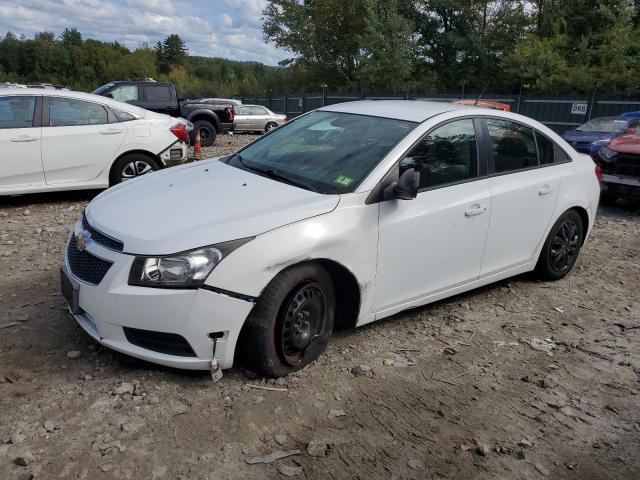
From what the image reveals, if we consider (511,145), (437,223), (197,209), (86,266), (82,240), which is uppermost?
(511,145)

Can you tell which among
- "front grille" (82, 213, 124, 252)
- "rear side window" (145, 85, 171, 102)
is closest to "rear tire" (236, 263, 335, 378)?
"front grille" (82, 213, 124, 252)

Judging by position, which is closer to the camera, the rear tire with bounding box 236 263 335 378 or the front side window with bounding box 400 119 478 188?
the rear tire with bounding box 236 263 335 378

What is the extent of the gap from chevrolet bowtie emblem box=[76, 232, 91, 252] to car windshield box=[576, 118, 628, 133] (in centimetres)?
1254

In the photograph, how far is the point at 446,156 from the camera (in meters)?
4.07

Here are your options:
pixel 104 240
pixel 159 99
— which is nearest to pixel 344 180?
pixel 104 240

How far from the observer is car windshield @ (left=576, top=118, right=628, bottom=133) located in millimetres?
12766

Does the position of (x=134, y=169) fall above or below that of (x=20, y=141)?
below

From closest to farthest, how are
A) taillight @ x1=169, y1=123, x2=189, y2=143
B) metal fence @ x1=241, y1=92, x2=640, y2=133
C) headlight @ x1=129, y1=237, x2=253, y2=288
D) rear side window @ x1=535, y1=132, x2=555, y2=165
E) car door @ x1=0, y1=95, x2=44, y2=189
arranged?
1. headlight @ x1=129, y1=237, x2=253, y2=288
2. rear side window @ x1=535, y1=132, x2=555, y2=165
3. car door @ x1=0, y1=95, x2=44, y2=189
4. taillight @ x1=169, y1=123, x2=189, y2=143
5. metal fence @ x1=241, y1=92, x2=640, y2=133

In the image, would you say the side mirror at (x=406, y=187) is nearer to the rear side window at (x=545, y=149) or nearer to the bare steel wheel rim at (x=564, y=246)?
the rear side window at (x=545, y=149)

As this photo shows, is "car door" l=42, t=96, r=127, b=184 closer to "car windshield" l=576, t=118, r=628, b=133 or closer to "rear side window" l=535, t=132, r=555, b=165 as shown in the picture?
"rear side window" l=535, t=132, r=555, b=165

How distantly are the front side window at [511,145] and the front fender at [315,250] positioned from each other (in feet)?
4.87

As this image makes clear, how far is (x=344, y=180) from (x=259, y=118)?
22.9 m

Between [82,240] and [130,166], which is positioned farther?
[130,166]

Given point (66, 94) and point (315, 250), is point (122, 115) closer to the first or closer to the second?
point (66, 94)
